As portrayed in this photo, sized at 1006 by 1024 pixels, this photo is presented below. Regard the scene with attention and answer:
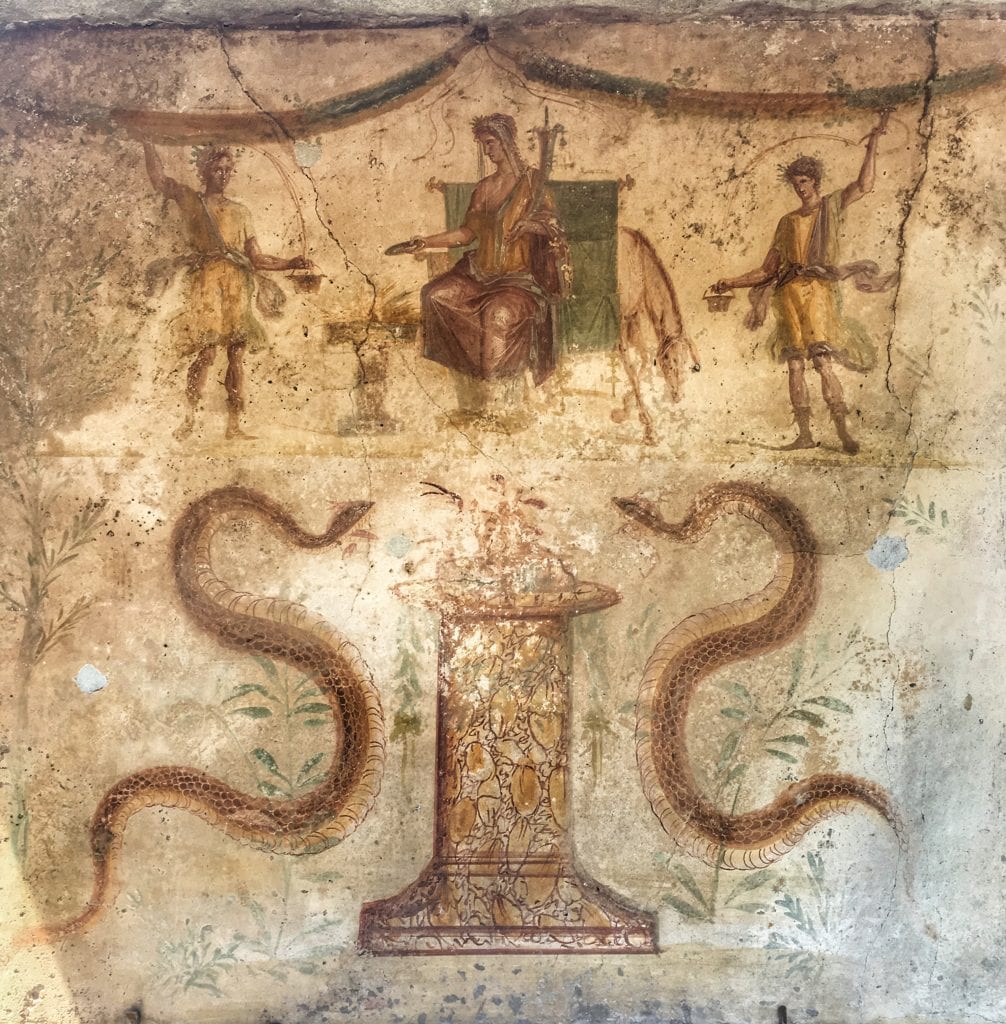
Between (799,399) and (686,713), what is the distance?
61.6 inches

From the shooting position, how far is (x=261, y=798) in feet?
16.1

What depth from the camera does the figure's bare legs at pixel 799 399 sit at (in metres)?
4.92

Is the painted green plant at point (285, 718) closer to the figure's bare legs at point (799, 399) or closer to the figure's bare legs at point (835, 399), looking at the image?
the figure's bare legs at point (799, 399)

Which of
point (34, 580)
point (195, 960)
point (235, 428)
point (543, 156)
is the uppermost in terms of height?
point (543, 156)

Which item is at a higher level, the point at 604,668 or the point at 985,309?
the point at 985,309

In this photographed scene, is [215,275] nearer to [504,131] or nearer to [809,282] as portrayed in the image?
[504,131]

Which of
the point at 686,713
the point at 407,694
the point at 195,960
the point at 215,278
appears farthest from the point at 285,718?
the point at 215,278

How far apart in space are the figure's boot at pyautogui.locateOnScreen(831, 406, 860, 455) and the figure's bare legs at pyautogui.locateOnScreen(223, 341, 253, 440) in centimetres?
275

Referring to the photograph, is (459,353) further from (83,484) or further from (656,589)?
(83,484)

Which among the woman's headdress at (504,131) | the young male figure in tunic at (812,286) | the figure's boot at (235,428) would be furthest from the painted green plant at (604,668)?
the woman's headdress at (504,131)

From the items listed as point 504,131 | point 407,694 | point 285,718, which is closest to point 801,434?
point 504,131

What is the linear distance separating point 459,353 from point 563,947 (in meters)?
2.83

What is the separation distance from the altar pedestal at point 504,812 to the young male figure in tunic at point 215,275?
1.47m

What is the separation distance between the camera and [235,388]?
193 inches
